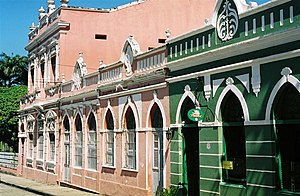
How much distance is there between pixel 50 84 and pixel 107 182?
10.00 m

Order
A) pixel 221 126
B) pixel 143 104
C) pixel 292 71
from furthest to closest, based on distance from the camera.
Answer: pixel 143 104 → pixel 221 126 → pixel 292 71

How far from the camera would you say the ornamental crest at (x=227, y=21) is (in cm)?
1172

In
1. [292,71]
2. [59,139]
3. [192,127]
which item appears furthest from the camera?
[59,139]

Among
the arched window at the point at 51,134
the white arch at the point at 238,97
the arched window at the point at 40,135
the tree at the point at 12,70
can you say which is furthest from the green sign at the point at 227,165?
the tree at the point at 12,70

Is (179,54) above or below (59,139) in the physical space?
above

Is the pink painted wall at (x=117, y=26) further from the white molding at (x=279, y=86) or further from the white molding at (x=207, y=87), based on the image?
the white molding at (x=279, y=86)

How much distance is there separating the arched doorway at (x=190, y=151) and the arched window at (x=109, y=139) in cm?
494

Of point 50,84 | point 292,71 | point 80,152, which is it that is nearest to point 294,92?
point 292,71

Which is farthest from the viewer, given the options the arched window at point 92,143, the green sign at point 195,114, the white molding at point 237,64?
the arched window at point 92,143

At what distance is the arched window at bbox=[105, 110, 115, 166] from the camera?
18.5 meters

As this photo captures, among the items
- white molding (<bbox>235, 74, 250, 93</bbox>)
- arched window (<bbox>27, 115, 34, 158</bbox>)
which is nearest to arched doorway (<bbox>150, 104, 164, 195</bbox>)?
white molding (<bbox>235, 74, 250, 93</bbox>)

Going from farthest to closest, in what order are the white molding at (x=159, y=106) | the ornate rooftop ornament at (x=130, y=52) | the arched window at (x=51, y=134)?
the arched window at (x=51, y=134)
the ornate rooftop ornament at (x=130, y=52)
the white molding at (x=159, y=106)

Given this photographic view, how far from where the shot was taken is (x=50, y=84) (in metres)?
26.8

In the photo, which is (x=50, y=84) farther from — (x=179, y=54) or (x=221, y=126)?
(x=221, y=126)
